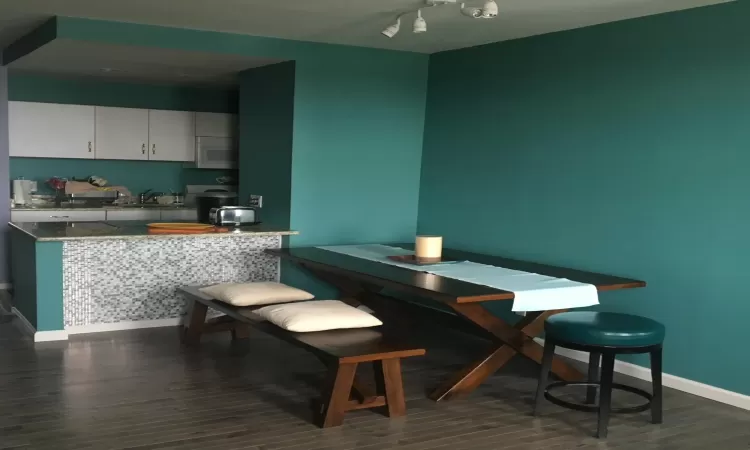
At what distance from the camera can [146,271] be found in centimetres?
540

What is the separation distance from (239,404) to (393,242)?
2.59 metres

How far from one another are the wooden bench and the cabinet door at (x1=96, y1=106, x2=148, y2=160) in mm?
3883

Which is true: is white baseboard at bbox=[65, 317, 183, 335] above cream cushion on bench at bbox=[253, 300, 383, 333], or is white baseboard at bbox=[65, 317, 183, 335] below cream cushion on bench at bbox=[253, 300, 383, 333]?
below

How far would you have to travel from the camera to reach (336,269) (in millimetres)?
4582

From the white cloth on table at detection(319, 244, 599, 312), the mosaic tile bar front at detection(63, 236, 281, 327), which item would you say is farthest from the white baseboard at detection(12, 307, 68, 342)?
the white cloth on table at detection(319, 244, 599, 312)

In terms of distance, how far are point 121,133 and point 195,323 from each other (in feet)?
10.2

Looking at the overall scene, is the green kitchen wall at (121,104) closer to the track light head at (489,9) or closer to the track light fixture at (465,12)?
the track light fixture at (465,12)

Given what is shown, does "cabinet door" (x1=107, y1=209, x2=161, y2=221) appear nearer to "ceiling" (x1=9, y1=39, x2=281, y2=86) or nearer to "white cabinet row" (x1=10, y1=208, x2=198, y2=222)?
"white cabinet row" (x1=10, y1=208, x2=198, y2=222)

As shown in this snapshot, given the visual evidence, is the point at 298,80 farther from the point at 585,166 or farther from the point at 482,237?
the point at 585,166

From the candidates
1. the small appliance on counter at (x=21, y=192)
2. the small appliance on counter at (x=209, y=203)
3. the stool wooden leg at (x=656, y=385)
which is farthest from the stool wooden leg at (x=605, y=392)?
the small appliance on counter at (x=21, y=192)

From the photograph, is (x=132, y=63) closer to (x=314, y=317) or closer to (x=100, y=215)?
(x=100, y=215)

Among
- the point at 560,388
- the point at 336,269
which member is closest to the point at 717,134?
the point at 560,388

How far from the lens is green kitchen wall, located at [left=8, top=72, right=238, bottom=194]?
726cm

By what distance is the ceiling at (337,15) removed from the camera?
4242 mm
